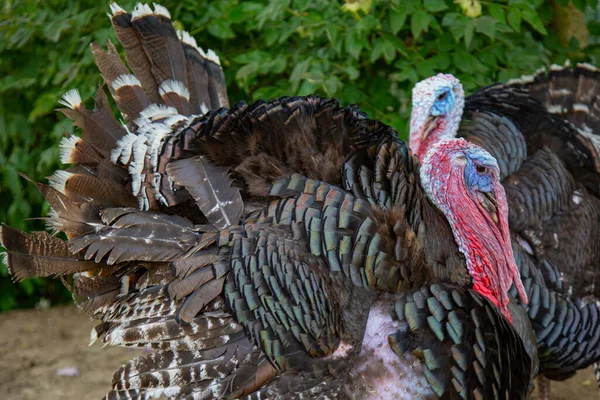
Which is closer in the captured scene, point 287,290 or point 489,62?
point 287,290

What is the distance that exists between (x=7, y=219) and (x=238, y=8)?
217cm

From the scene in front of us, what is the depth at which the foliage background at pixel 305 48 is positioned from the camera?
3.66 meters

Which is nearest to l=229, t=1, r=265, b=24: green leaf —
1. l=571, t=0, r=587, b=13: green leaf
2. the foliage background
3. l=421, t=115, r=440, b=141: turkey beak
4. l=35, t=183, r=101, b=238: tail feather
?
the foliage background

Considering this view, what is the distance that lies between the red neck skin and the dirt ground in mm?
1978

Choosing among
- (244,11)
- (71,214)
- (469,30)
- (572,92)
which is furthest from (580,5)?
(71,214)

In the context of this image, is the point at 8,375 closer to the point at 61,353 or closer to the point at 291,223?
the point at 61,353

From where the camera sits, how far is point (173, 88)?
127 inches

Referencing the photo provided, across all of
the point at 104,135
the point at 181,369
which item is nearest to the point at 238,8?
the point at 104,135

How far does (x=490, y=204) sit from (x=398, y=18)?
48.5 inches

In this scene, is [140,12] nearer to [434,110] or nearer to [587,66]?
[434,110]

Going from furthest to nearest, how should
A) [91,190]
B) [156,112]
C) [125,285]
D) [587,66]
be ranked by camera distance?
[587,66] < [156,112] < [91,190] < [125,285]

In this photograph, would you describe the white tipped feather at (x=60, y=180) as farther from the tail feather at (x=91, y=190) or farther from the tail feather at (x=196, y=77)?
the tail feather at (x=196, y=77)

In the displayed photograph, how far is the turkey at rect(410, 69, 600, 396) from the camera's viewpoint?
137 inches

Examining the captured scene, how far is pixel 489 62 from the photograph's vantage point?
13.3ft
